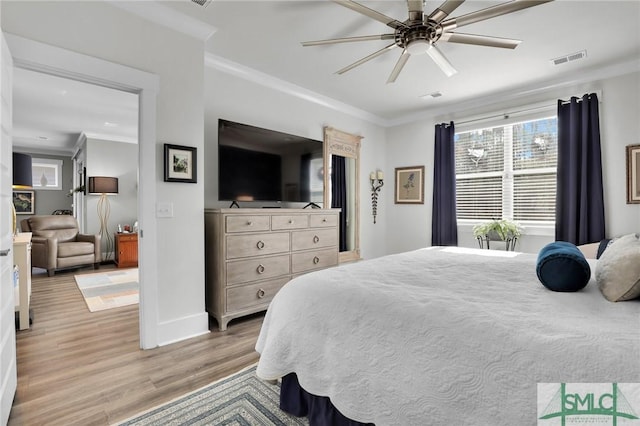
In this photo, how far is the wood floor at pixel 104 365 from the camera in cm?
171

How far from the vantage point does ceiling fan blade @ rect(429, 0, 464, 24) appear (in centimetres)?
177

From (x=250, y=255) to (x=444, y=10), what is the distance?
2.39 m

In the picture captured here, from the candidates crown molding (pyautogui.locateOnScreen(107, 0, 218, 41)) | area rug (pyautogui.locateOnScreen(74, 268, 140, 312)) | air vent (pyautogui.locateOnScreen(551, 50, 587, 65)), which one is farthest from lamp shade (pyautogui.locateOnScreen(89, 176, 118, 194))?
air vent (pyautogui.locateOnScreen(551, 50, 587, 65))

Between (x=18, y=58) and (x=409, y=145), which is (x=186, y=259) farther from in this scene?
(x=409, y=145)

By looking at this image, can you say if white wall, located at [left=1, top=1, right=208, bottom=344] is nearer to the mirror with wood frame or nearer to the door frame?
the door frame

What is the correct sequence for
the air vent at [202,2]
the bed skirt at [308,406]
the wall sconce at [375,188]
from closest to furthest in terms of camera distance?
the bed skirt at [308,406] < the air vent at [202,2] < the wall sconce at [375,188]

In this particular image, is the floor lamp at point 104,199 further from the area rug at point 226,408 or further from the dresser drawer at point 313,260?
the area rug at point 226,408

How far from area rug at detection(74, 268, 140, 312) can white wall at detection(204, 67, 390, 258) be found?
170 cm

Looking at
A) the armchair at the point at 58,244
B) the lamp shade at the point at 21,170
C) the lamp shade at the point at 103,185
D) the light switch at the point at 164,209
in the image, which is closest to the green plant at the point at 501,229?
the light switch at the point at 164,209

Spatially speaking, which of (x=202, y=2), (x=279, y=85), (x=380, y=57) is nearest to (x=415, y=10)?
(x=380, y=57)

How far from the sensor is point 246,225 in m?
2.91

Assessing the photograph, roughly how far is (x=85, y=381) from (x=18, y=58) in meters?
2.04

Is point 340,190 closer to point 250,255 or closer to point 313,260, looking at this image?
point 313,260

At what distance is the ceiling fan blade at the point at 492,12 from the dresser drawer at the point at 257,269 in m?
2.39
